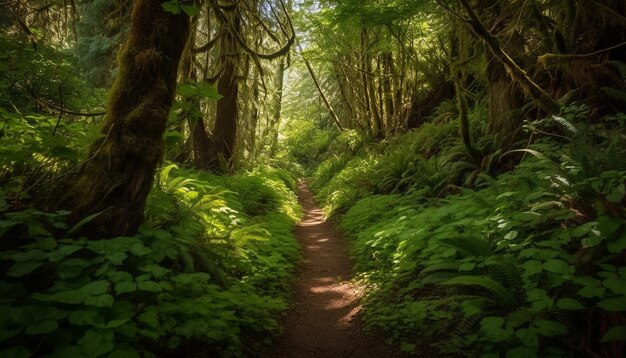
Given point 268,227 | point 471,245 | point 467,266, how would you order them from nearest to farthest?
point 467,266
point 471,245
point 268,227

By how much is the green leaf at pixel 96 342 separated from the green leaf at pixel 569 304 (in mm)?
2899

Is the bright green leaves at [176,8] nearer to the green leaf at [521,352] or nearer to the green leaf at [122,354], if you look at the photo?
the green leaf at [122,354]

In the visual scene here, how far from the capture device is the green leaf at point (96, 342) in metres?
1.91

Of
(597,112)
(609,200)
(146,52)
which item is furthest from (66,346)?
(597,112)

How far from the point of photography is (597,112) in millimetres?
5309

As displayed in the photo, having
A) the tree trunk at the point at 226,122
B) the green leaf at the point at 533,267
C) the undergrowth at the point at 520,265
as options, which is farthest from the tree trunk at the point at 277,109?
the green leaf at the point at 533,267

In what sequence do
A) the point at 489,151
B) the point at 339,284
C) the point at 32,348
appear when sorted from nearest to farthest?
the point at 32,348 → the point at 339,284 → the point at 489,151

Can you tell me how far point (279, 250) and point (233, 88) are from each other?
5191 millimetres

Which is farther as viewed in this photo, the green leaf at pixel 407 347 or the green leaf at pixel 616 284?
the green leaf at pixel 407 347

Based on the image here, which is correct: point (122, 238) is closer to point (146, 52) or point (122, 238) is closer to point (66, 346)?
point (66, 346)

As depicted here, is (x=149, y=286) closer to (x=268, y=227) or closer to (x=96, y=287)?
(x=96, y=287)

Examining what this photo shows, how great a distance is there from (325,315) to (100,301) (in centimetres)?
261

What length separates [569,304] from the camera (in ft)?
7.92

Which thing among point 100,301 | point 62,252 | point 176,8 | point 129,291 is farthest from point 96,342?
point 176,8
